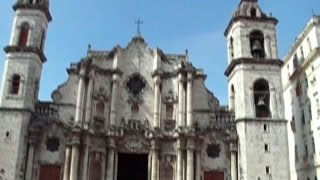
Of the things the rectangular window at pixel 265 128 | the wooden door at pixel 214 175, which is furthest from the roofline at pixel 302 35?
the wooden door at pixel 214 175

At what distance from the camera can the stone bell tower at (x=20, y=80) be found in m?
26.1

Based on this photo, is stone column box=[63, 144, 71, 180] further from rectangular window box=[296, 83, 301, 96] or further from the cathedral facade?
rectangular window box=[296, 83, 301, 96]

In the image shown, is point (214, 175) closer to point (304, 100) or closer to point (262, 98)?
point (262, 98)

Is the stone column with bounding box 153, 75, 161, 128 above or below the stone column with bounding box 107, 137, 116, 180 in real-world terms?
above

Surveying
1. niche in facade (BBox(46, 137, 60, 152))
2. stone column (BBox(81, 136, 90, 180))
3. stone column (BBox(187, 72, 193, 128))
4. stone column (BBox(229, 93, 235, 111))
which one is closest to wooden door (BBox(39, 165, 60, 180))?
niche in facade (BBox(46, 137, 60, 152))

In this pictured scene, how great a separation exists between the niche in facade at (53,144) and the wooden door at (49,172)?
1092mm

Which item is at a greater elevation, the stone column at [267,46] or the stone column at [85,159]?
the stone column at [267,46]

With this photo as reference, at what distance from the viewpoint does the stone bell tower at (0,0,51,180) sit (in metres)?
26.1

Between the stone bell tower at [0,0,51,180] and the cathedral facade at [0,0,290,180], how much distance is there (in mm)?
62

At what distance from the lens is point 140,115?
29.3 metres

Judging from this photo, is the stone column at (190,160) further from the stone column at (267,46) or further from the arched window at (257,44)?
the stone column at (267,46)

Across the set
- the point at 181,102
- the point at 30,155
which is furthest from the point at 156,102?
the point at 30,155

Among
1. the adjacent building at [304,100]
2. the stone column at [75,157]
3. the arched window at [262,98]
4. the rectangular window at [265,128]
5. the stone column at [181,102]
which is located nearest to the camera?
the stone column at [75,157]

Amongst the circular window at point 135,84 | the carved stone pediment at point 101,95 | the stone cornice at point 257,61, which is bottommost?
the carved stone pediment at point 101,95
